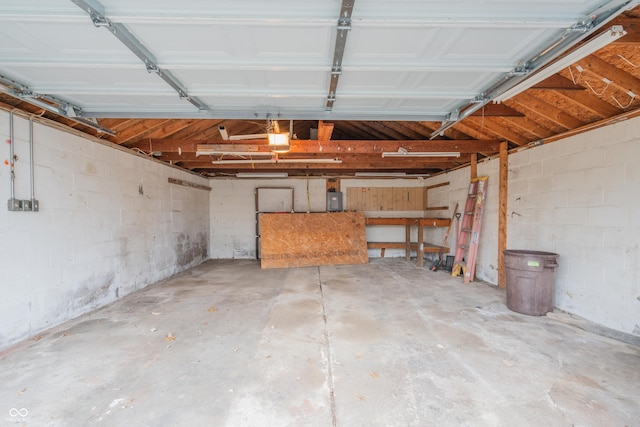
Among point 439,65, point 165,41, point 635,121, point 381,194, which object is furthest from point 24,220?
point 381,194

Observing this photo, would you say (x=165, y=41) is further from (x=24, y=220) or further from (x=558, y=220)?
(x=558, y=220)

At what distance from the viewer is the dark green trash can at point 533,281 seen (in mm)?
3287

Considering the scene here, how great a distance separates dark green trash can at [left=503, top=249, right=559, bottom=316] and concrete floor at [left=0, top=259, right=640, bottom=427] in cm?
18

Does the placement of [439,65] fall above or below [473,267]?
above

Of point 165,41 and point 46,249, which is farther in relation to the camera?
point 46,249

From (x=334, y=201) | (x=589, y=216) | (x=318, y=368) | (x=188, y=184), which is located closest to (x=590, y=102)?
(x=589, y=216)

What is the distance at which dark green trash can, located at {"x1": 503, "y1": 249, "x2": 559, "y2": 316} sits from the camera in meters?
3.29

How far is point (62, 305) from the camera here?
3.19 metres

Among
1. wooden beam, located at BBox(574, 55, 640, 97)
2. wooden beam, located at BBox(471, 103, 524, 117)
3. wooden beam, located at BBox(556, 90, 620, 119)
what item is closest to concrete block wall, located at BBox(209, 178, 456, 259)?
wooden beam, located at BBox(471, 103, 524, 117)

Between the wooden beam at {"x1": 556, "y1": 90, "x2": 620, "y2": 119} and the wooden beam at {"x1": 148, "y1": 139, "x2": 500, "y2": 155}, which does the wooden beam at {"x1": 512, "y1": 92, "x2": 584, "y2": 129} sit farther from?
the wooden beam at {"x1": 148, "y1": 139, "x2": 500, "y2": 155}

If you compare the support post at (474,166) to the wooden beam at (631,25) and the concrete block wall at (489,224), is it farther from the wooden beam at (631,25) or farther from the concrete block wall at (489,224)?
the wooden beam at (631,25)

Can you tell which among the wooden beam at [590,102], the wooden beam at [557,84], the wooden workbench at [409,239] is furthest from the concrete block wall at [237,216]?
the wooden beam at [557,84]

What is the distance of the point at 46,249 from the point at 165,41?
266cm

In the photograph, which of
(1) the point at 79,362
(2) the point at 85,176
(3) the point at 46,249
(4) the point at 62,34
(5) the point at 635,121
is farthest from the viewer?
(2) the point at 85,176
